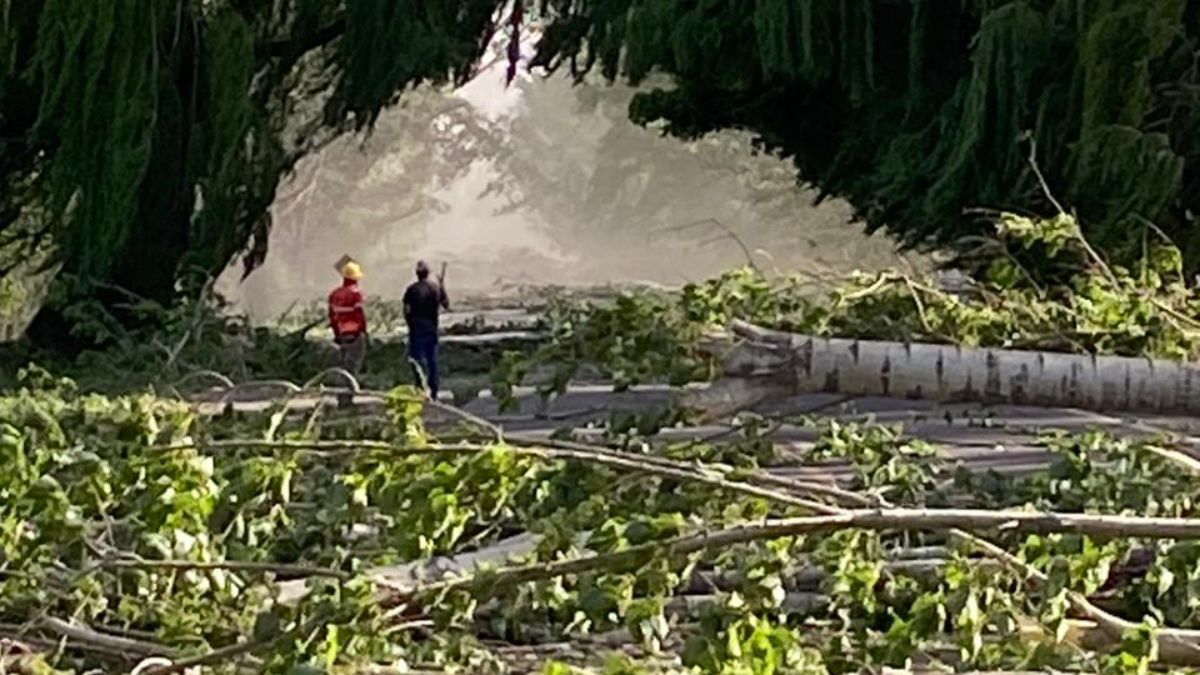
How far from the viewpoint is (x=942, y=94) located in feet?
43.3

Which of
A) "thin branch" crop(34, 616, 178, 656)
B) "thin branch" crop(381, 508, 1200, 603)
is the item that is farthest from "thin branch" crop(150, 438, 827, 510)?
"thin branch" crop(34, 616, 178, 656)

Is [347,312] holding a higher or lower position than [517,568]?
higher

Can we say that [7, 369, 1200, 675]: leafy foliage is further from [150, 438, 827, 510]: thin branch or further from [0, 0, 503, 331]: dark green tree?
[0, 0, 503, 331]: dark green tree

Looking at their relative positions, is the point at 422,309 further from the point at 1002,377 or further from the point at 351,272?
the point at 1002,377

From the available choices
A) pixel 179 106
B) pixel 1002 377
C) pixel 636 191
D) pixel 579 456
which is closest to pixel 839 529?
pixel 579 456

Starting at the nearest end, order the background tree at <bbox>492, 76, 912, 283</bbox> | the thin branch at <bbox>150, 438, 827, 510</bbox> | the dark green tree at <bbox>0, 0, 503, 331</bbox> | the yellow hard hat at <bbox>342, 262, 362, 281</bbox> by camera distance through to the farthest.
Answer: the thin branch at <bbox>150, 438, 827, 510</bbox>
the yellow hard hat at <bbox>342, 262, 362, 281</bbox>
the dark green tree at <bbox>0, 0, 503, 331</bbox>
the background tree at <bbox>492, 76, 912, 283</bbox>

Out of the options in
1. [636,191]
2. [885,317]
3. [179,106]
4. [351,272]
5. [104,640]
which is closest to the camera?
[104,640]

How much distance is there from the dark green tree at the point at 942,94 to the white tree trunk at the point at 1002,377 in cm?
355

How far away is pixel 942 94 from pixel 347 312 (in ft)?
13.6

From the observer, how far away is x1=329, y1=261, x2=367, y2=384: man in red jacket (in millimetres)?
11367

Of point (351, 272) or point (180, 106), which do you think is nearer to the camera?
point (351, 272)

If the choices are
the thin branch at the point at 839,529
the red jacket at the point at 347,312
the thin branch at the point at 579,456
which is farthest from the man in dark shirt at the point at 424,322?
the thin branch at the point at 839,529

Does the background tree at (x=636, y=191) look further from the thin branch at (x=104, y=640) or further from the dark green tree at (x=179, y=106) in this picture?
the thin branch at (x=104, y=640)

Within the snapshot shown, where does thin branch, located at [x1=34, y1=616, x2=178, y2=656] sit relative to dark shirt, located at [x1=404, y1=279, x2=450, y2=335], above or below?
below
